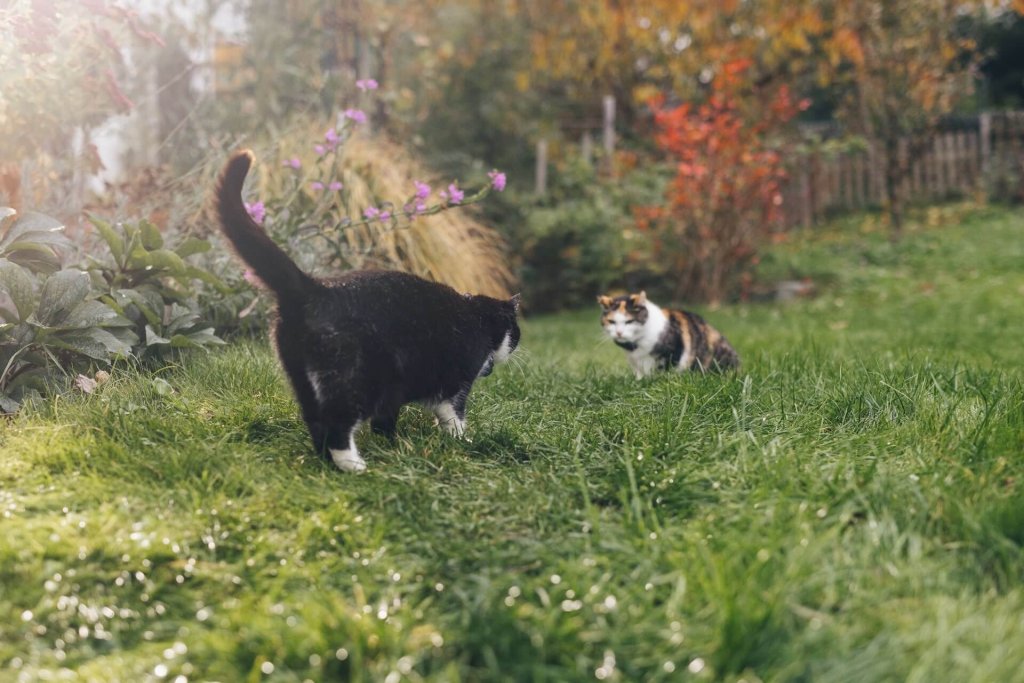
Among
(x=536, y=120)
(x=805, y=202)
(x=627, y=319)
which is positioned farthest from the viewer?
(x=805, y=202)

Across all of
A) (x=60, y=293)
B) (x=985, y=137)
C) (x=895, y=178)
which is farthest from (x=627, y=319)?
(x=985, y=137)

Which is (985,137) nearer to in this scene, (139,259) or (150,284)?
(150,284)

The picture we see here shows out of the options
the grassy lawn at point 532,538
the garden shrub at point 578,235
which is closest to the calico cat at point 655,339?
the grassy lawn at point 532,538

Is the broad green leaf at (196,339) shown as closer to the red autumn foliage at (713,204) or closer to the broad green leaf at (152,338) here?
the broad green leaf at (152,338)

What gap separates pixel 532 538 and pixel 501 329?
1071 millimetres

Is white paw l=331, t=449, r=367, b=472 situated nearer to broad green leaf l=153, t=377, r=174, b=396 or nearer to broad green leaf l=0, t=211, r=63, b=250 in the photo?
broad green leaf l=153, t=377, r=174, b=396

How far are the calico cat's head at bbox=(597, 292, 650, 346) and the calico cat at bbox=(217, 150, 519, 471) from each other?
4.53 feet

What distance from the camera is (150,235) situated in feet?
11.5

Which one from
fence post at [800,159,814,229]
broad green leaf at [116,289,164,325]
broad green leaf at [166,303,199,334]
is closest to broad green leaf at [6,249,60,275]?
broad green leaf at [116,289,164,325]

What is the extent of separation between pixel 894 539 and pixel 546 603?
0.80 meters

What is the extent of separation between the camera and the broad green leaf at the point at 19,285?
3002mm

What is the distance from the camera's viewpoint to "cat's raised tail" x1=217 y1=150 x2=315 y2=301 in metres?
2.48

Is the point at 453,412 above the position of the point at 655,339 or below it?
above

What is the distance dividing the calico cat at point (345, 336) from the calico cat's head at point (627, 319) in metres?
1.38
